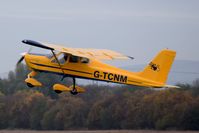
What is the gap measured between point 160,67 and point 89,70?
11.6 feet

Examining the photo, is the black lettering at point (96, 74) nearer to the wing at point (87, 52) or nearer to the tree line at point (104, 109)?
the wing at point (87, 52)

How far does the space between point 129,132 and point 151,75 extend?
10298 millimetres

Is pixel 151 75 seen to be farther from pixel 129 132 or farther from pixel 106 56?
pixel 129 132

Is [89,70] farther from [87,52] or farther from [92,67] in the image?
[87,52]

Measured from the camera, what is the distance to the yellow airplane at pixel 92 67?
36.5m

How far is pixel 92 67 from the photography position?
36812 mm

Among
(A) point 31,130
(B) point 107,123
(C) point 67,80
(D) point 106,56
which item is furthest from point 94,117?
(C) point 67,80

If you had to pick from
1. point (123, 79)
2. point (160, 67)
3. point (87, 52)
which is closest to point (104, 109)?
point (87, 52)

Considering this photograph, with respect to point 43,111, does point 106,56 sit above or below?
above

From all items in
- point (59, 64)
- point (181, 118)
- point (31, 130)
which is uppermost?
point (59, 64)

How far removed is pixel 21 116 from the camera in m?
58.5

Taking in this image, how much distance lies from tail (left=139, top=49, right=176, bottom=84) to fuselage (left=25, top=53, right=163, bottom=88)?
254mm

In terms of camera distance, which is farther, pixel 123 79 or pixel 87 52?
pixel 87 52

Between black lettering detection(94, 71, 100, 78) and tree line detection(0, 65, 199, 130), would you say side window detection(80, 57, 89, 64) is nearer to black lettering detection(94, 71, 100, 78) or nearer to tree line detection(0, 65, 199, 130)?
black lettering detection(94, 71, 100, 78)
